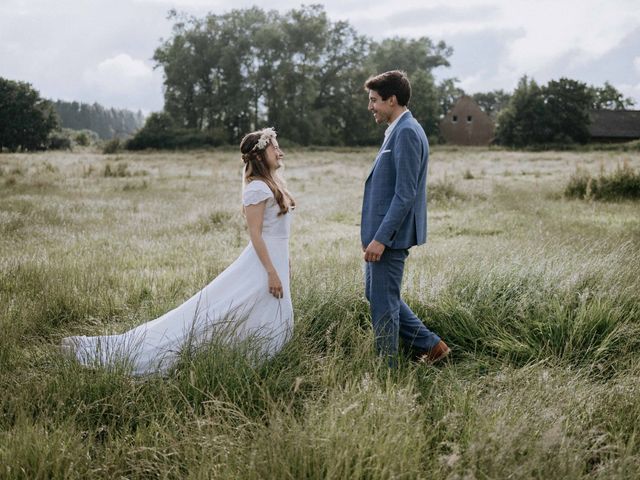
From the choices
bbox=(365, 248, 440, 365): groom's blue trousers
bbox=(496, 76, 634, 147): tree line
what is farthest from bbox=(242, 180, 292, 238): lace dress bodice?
bbox=(496, 76, 634, 147): tree line

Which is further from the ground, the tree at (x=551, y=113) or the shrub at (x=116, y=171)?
the tree at (x=551, y=113)

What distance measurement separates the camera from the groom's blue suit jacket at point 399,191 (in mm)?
3590

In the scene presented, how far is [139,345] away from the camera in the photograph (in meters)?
3.88

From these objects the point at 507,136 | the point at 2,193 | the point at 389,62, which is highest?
the point at 389,62

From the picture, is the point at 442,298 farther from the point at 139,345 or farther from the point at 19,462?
the point at 19,462

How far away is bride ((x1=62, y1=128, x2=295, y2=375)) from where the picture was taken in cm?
392

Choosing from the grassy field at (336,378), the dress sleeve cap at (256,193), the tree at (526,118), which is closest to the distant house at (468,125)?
the tree at (526,118)

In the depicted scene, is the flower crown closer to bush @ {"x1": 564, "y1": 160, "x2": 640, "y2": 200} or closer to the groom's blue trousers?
the groom's blue trousers

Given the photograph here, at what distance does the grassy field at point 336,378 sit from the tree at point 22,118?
62061 mm

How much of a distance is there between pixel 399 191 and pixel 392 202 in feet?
0.31

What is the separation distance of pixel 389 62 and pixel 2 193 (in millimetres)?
71727

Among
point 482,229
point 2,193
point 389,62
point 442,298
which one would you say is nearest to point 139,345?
point 442,298

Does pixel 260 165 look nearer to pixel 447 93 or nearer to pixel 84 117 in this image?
pixel 447 93

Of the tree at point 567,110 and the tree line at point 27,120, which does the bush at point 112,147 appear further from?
the tree at point 567,110
